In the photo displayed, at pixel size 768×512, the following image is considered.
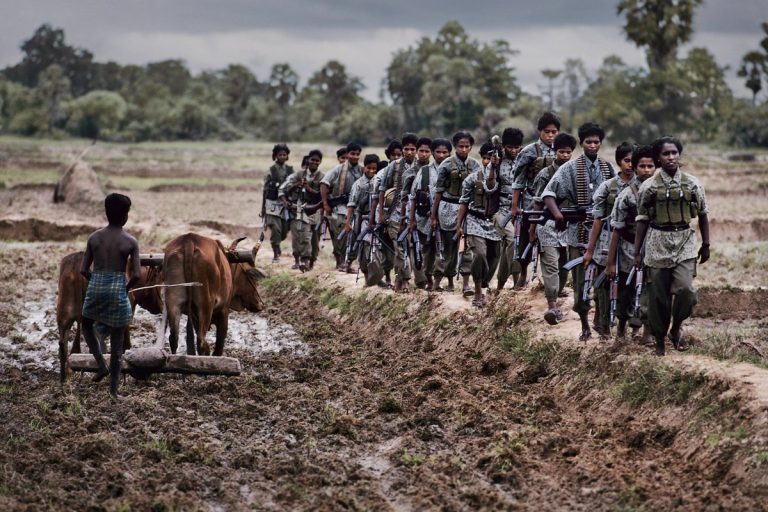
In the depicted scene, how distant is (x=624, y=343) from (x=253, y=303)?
4.01m

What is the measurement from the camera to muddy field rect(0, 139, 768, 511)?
700 cm

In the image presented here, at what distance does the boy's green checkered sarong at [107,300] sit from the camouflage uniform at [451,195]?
4.65 m

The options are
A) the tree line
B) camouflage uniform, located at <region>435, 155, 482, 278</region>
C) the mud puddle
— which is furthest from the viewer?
the tree line

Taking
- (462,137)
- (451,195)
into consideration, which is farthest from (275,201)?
(462,137)

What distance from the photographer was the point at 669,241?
9.04 metres

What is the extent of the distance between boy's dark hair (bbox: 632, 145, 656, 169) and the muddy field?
160cm

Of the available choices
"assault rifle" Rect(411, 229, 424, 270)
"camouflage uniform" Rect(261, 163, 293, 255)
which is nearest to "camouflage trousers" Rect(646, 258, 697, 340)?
"assault rifle" Rect(411, 229, 424, 270)

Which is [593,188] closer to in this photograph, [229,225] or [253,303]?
[253,303]

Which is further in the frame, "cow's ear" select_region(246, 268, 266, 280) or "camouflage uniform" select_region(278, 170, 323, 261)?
"camouflage uniform" select_region(278, 170, 323, 261)

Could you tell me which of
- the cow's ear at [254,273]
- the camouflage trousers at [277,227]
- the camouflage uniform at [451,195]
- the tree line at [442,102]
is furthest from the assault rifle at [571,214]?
the tree line at [442,102]

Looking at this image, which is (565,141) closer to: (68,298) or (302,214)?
(68,298)

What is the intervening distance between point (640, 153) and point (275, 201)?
9923 millimetres

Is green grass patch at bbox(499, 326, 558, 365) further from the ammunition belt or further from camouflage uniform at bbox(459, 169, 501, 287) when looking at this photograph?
the ammunition belt

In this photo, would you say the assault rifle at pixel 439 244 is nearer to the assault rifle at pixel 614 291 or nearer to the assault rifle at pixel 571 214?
the assault rifle at pixel 571 214
